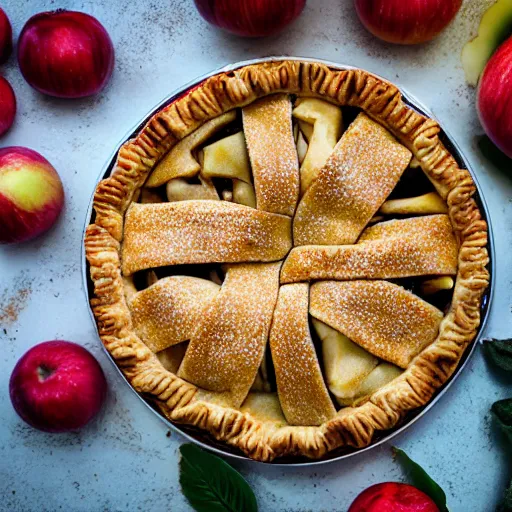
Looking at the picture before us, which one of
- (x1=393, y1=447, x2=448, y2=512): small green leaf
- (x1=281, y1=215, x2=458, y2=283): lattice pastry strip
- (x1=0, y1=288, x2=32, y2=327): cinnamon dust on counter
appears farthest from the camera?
(x1=0, y1=288, x2=32, y2=327): cinnamon dust on counter

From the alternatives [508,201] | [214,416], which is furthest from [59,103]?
[508,201]

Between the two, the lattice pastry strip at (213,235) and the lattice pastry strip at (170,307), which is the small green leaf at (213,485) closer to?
the lattice pastry strip at (170,307)

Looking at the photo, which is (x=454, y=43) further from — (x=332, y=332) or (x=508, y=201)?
(x=332, y=332)

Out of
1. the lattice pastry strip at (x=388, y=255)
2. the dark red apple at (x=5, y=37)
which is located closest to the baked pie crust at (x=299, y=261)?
the lattice pastry strip at (x=388, y=255)

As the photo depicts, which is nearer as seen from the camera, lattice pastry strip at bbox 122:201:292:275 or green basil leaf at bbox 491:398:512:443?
lattice pastry strip at bbox 122:201:292:275

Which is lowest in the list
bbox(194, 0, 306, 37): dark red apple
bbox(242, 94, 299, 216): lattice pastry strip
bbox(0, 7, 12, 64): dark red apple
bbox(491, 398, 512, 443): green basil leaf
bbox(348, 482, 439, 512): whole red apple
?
bbox(348, 482, 439, 512): whole red apple

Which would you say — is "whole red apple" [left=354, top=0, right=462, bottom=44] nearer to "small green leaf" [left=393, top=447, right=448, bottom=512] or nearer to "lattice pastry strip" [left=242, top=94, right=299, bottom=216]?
"lattice pastry strip" [left=242, top=94, right=299, bottom=216]

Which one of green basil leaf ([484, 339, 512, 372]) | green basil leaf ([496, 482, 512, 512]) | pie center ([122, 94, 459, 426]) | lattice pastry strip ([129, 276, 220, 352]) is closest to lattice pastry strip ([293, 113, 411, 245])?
pie center ([122, 94, 459, 426])
